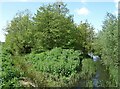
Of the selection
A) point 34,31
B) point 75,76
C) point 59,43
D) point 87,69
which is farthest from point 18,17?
point 75,76

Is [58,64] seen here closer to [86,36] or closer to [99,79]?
[99,79]

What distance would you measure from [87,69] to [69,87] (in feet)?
17.7

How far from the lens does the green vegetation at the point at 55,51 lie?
51.8 feet

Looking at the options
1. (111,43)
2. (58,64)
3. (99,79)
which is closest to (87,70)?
(99,79)

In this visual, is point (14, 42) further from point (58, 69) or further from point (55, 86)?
point (55, 86)

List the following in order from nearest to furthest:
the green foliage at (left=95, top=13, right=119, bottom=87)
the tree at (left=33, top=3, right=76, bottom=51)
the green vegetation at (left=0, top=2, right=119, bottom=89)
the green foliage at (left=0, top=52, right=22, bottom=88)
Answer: the green foliage at (left=0, top=52, right=22, bottom=88) → the green vegetation at (left=0, top=2, right=119, bottom=89) → the green foliage at (left=95, top=13, right=119, bottom=87) → the tree at (left=33, top=3, right=76, bottom=51)

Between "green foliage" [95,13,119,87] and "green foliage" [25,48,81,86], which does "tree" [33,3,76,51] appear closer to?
"green foliage" [25,48,81,86]

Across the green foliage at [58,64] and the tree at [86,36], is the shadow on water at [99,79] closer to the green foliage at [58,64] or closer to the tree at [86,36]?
the green foliage at [58,64]

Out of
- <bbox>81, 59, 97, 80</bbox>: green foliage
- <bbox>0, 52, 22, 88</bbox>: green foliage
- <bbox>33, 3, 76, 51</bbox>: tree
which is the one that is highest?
<bbox>33, 3, 76, 51</bbox>: tree

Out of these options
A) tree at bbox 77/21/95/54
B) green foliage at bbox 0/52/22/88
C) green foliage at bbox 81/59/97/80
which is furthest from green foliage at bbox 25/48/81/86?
tree at bbox 77/21/95/54

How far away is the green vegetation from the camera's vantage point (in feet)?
51.8

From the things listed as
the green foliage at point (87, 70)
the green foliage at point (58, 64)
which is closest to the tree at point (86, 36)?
the green foliage at point (87, 70)

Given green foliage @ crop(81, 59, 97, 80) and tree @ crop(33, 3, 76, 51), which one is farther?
tree @ crop(33, 3, 76, 51)

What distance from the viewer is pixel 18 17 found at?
34.6 meters
